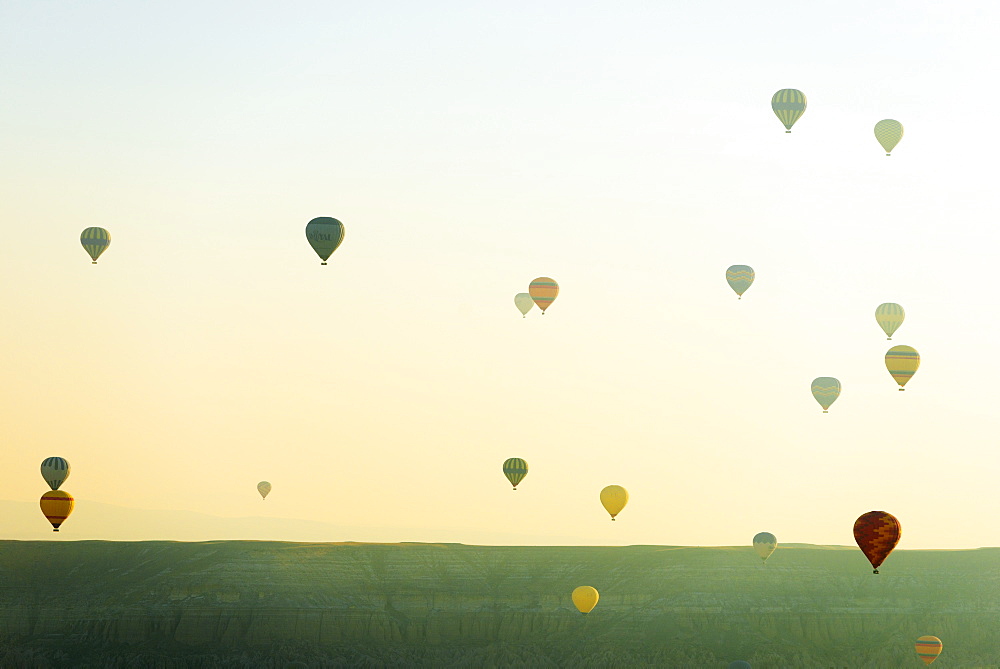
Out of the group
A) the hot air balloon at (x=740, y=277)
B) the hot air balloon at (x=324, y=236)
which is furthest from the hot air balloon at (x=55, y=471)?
the hot air balloon at (x=740, y=277)

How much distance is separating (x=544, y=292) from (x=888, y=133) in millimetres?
19138

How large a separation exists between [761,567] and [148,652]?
166 ft

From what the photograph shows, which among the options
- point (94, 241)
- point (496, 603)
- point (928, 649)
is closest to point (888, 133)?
point (94, 241)

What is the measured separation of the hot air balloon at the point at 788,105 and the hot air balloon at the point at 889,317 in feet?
38.6

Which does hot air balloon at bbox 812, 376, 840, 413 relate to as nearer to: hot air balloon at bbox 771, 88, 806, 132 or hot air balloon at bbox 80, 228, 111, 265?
hot air balloon at bbox 771, 88, 806, 132

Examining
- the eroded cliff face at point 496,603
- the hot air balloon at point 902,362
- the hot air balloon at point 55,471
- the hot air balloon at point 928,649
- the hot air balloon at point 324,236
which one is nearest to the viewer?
the hot air balloon at point 324,236

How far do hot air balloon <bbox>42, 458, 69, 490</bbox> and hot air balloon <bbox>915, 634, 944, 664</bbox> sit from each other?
61.9m

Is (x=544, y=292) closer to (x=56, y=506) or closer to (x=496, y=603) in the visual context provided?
(x=56, y=506)

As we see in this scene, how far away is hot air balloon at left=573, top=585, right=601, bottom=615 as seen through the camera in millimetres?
123262

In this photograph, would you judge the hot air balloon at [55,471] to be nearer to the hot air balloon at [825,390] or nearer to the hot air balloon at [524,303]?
the hot air balloon at [524,303]

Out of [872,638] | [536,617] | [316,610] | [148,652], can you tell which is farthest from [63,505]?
[872,638]

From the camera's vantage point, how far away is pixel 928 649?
116375mm

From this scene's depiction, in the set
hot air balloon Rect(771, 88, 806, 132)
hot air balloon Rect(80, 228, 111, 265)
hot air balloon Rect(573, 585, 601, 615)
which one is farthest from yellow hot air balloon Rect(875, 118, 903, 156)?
hot air balloon Rect(573, 585, 601, 615)

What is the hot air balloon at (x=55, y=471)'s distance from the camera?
289 ft
